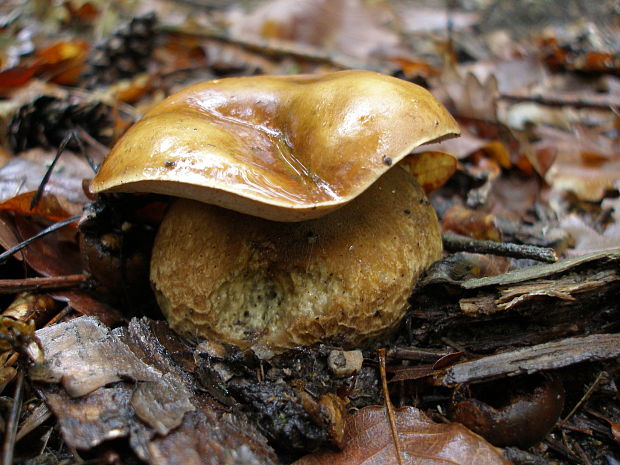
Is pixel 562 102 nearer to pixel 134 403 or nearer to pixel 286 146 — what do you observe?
pixel 286 146

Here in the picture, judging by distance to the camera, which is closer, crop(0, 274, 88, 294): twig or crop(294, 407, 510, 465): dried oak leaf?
crop(294, 407, 510, 465): dried oak leaf

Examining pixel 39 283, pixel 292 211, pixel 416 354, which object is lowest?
pixel 416 354

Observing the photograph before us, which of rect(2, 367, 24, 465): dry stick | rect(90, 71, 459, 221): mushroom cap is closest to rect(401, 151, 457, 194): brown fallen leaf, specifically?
rect(90, 71, 459, 221): mushroom cap

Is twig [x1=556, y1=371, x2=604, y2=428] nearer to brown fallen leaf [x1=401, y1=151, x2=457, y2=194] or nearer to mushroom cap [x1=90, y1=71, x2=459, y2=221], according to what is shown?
mushroom cap [x1=90, y1=71, x2=459, y2=221]

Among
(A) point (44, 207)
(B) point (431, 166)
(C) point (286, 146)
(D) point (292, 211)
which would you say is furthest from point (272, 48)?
(D) point (292, 211)

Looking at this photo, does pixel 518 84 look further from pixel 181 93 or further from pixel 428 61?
pixel 181 93

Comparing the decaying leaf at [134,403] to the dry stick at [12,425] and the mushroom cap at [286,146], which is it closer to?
the dry stick at [12,425]

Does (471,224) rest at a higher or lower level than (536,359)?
lower
